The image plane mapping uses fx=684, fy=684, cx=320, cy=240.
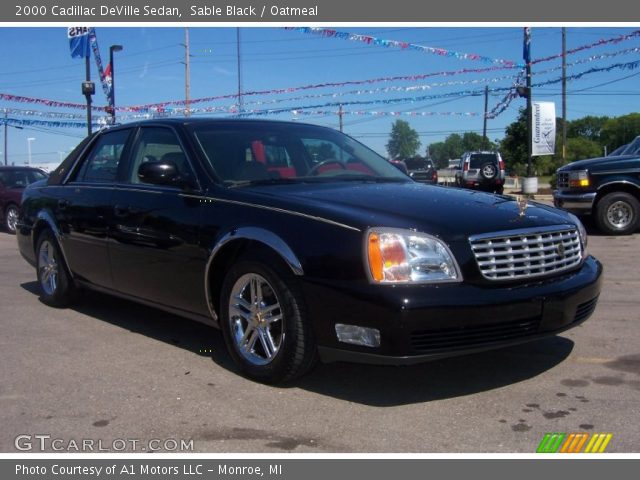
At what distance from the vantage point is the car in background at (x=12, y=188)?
46.4 feet

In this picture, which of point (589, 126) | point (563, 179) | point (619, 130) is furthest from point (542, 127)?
point (589, 126)

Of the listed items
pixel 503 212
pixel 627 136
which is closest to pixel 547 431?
pixel 503 212

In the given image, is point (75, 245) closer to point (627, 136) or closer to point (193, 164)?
point (193, 164)

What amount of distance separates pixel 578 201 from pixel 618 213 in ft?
2.19

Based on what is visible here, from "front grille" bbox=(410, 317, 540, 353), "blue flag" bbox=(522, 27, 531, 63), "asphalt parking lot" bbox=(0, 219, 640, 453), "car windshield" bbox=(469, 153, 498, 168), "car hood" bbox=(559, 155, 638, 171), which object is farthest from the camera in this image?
"car windshield" bbox=(469, 153, 498, 168)

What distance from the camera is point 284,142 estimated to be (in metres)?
4.94

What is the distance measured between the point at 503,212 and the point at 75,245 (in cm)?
348

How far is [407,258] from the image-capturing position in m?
3.41

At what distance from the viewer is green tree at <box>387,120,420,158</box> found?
→ 92.4m

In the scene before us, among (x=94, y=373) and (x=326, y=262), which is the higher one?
(x=326, y=262)

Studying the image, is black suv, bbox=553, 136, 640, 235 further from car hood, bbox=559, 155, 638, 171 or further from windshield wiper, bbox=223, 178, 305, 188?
windshield wiper, bbox=223, 178, 305, 188

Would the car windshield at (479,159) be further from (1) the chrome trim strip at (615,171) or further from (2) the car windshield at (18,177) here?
(2) the car windshield at (18,177)

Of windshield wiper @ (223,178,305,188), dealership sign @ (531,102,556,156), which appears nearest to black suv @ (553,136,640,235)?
windshield wiper @ (223,178,305,188)

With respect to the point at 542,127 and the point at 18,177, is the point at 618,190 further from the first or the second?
the point at 542,127
